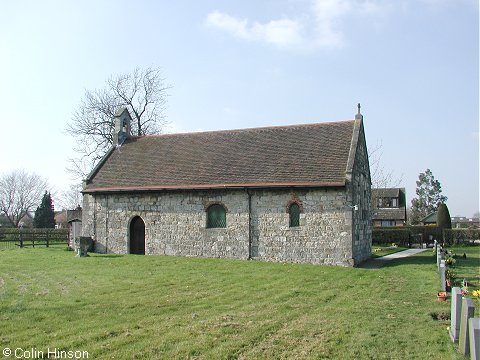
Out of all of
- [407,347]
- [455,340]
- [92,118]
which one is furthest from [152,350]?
[92,118]

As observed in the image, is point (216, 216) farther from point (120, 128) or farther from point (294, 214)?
point (120, 128)

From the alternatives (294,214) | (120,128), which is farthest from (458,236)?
(120,128)

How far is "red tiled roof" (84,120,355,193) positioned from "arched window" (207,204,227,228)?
3.88ft

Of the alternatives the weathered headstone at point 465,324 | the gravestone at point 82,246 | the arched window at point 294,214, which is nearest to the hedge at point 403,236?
the arched window at point 294,214

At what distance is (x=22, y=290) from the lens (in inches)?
559

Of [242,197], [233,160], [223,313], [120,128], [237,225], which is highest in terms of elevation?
[120,128]

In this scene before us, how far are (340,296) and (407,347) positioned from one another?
17.1ft

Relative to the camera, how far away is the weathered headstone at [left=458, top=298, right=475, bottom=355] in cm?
817

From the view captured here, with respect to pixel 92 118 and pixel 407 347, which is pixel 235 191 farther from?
pixel 92 118

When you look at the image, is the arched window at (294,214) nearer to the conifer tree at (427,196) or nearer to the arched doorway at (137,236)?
the arched doorway at (137,236)

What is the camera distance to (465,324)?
8398 millimetres

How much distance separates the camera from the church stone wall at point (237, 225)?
A: 22.7m

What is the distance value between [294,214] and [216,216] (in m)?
4.00

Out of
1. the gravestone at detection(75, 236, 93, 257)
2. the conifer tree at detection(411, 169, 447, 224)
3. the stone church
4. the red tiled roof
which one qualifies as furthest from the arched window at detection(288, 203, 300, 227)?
the conifer tree at detection(411, 169, 447, 224)
